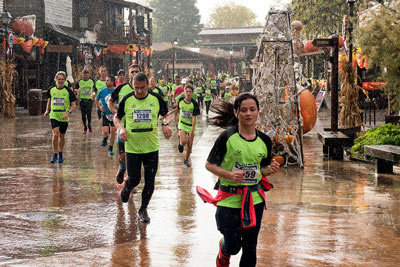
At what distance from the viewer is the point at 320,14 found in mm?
37062

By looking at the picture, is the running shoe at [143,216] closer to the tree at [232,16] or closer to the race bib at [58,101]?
the race bib at [58,101]

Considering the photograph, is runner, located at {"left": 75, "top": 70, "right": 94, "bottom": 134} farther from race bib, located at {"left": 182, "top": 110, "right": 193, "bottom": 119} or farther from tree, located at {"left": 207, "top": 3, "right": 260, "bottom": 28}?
tree, located at {"left": 207, "top": 3, "right": 260, "bottom": 28}

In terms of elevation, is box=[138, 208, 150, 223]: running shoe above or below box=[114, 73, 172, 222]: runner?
below

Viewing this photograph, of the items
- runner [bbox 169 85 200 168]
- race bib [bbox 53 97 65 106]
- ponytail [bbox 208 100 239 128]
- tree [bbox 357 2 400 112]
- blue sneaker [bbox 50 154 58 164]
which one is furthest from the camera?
runner [bbox 169 85 200 168]

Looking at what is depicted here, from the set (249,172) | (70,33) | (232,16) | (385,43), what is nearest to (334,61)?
(385,43)

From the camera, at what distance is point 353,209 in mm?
8258

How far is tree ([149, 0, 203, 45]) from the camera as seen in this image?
106688 mm

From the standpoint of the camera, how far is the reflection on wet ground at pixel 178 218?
6.09m

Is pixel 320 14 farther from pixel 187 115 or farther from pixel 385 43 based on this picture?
pixel 385 43

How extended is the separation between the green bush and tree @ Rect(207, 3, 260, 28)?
342 feet

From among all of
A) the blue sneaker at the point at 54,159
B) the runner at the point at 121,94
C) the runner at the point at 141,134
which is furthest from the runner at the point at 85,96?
the runner at the point at 141,134

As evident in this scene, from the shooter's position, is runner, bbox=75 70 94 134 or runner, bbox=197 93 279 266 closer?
runner, bbox=197 93 279 266

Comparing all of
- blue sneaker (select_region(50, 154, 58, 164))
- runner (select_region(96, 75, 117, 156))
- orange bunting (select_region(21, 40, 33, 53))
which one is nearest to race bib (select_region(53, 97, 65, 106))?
runner (select_region(96, 75, 117, 156))

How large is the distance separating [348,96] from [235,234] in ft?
44.8
